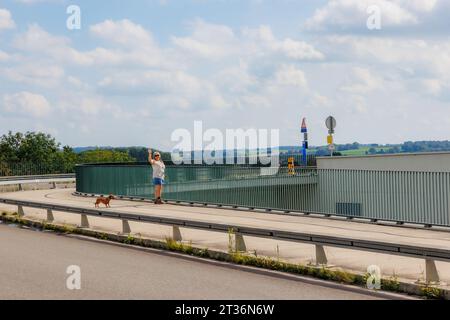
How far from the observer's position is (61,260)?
41.5ft

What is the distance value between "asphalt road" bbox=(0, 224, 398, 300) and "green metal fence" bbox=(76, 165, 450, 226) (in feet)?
27.2

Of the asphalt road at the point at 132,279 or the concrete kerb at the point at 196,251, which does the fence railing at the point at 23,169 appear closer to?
the concrete kerb at the point at 196,251

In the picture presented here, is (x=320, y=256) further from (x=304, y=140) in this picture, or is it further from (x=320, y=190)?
(x=304, y=140)

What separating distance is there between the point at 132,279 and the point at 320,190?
11.6 meters

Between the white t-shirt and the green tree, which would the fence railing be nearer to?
the white t-shirt

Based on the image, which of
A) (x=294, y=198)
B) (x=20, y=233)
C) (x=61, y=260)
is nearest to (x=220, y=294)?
(x=61, y=260)

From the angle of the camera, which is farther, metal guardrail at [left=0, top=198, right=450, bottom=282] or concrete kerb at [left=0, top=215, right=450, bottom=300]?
metal guardrail at [left=0, top=198, right=450, bottom=282]

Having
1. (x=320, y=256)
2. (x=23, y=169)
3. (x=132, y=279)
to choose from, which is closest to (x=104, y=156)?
(x=23, y=169)

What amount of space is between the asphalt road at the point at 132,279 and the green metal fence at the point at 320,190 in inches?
326

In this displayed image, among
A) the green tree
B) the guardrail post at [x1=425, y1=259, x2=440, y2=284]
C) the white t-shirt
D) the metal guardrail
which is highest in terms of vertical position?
the green tree

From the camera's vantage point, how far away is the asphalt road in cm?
941

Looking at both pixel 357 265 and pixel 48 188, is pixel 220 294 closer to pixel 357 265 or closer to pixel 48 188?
pixel 357 265

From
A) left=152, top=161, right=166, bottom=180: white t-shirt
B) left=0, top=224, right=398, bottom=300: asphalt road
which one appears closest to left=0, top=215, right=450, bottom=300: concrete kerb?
left=0, top=224, right=398, bottom=300: asphalt road

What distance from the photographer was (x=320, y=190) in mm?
21438
